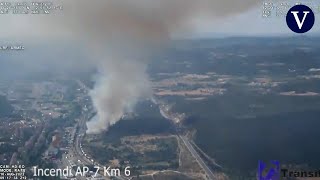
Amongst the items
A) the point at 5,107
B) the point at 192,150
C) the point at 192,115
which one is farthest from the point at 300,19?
the point at 5,107

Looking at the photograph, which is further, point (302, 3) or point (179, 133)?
point (179, 133)

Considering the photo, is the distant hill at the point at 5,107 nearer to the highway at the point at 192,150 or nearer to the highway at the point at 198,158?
the highway at the point at 192,150

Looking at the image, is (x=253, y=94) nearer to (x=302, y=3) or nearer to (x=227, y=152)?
(x=227, y=152)

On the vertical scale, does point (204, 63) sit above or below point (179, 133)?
above

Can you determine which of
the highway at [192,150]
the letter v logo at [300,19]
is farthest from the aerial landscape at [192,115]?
the letter v logo at [300,19]

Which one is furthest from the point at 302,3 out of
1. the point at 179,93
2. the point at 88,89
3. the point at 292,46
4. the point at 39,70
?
the point at 39,70

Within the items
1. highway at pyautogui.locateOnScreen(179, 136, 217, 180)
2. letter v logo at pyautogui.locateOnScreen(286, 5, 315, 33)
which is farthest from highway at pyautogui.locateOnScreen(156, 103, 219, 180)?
letter v logo at pyautogui.locateOnScreen(286, 5, 315, 33)

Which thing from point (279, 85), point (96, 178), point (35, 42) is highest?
point (35, 42)
